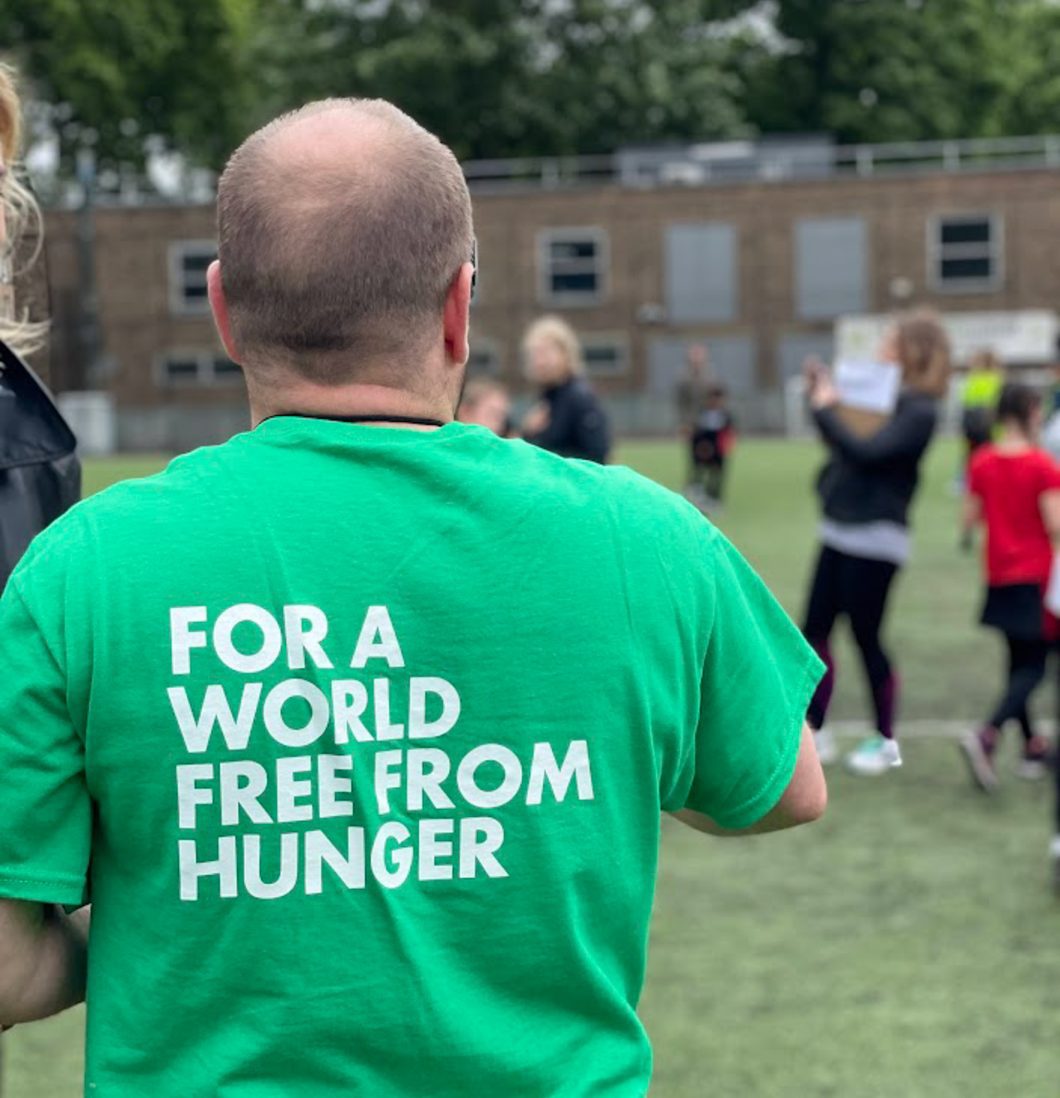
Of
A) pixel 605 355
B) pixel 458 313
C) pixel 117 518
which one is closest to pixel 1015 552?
pixel 458 313

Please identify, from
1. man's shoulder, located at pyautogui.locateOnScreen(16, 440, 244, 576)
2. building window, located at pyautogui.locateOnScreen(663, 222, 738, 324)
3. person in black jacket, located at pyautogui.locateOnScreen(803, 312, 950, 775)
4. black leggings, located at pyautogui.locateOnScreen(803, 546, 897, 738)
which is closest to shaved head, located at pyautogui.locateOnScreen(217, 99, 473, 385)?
man's shoulder, located at pyautogui.locateOnScreen(16, 440, 244, 576)

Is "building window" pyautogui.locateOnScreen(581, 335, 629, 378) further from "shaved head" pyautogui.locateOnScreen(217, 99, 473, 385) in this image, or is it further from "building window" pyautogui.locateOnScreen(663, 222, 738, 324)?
"shaved head" pyautogui.locateOnScreen(217, 99, 473, 385)

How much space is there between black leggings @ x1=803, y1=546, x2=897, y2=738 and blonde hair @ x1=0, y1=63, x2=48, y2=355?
548 cm

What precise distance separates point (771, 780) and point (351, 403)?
0.58m

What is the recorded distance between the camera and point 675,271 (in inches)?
1729

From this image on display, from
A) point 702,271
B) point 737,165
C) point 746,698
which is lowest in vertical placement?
point 702,271

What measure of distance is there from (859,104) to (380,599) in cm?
5622

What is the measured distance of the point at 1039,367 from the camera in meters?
41.4

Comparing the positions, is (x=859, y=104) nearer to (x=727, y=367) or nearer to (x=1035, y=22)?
(x=1035, y=22)

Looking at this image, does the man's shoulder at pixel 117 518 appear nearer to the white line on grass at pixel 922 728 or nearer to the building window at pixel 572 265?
the white line on grass at pixel 922 728

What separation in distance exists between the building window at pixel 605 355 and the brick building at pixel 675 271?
3 cm

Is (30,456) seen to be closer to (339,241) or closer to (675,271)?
(339,241)

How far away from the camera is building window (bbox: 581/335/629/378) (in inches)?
1736

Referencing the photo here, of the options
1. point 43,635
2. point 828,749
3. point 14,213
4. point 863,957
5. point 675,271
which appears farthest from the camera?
point 675,271
